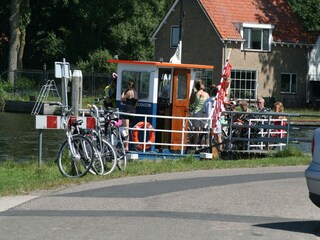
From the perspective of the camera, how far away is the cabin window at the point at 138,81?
21.8 metres

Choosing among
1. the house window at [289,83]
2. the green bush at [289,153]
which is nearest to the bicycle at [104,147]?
the green bush at [289,153]

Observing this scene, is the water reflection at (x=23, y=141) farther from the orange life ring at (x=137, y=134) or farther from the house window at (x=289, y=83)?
the house window at (x=289, y=83)

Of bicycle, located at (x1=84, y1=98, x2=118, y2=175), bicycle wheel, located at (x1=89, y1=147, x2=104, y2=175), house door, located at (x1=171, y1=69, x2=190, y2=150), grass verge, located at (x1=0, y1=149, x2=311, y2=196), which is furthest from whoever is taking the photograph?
house door, located at (x1=171, y1=69, x2=190, y2=150)

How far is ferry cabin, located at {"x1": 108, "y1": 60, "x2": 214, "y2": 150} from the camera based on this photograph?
21.7 m

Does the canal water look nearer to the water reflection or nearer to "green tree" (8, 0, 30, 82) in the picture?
the water reflection

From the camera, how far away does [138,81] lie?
864 inches

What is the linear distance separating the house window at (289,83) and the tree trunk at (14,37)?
19.9 metres

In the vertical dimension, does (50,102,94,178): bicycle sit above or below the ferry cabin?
below

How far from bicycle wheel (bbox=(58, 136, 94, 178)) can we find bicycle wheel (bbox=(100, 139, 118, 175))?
49 centimetres

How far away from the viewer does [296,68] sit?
6128cm

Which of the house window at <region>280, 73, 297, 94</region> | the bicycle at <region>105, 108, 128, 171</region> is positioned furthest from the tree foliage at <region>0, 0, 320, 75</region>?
the bicycle at <region>105, 108, 128, 171</region>

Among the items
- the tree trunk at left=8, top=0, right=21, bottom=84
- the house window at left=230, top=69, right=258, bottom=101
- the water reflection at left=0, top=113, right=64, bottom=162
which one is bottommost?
the water reflection at left=0, top=113, right=64, bottom=162

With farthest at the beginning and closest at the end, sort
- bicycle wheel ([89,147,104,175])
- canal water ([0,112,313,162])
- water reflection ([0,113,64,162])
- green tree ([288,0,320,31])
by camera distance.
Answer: green tree ([288,0,320,31])
water reflection ([0,113,64,162])
canal water ([0,112,313,162])
bicycle wheel ([89,147,104,175])

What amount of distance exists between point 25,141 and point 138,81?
10.1 m
